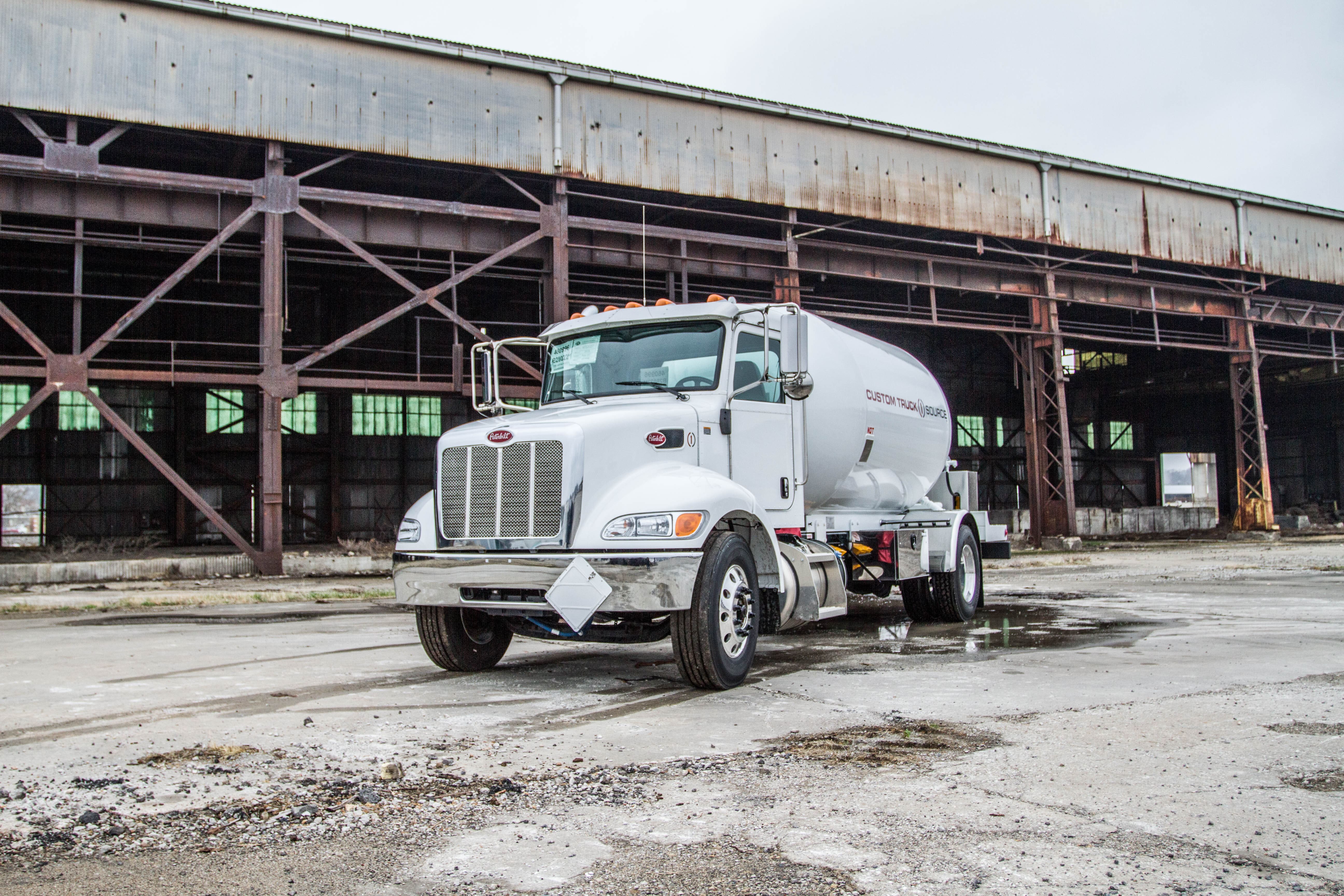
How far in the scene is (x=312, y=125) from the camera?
68.3 feet

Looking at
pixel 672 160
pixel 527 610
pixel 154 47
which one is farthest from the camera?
pixel 672 160

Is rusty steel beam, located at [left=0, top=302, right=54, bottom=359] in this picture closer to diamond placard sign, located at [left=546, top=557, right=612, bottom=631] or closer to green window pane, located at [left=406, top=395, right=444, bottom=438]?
green window pane, located at [left=406, top=395, right=444, bottom=438]

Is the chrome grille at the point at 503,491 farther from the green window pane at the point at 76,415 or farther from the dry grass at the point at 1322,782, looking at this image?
the green window pane at the point at 76,415

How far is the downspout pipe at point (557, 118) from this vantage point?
22.8 meters

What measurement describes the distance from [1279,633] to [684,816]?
8396 mm

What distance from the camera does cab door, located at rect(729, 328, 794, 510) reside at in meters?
8.25

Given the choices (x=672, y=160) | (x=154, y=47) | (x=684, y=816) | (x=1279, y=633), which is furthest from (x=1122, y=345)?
(x=684, y=816)

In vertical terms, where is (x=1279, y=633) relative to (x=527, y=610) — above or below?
below

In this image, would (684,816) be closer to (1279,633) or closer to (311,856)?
(311,856)

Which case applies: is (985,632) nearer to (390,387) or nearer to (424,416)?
(390,387)

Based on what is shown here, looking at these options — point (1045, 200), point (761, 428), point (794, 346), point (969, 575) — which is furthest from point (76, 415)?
point (1045, 200)

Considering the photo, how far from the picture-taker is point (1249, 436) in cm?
3603

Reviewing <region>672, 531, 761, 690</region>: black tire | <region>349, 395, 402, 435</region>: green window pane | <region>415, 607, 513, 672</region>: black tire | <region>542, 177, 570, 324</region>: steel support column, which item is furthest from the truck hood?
<region>349, 395, 402, 435</region>: green window pane

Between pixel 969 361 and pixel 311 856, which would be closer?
pixel 311 856
